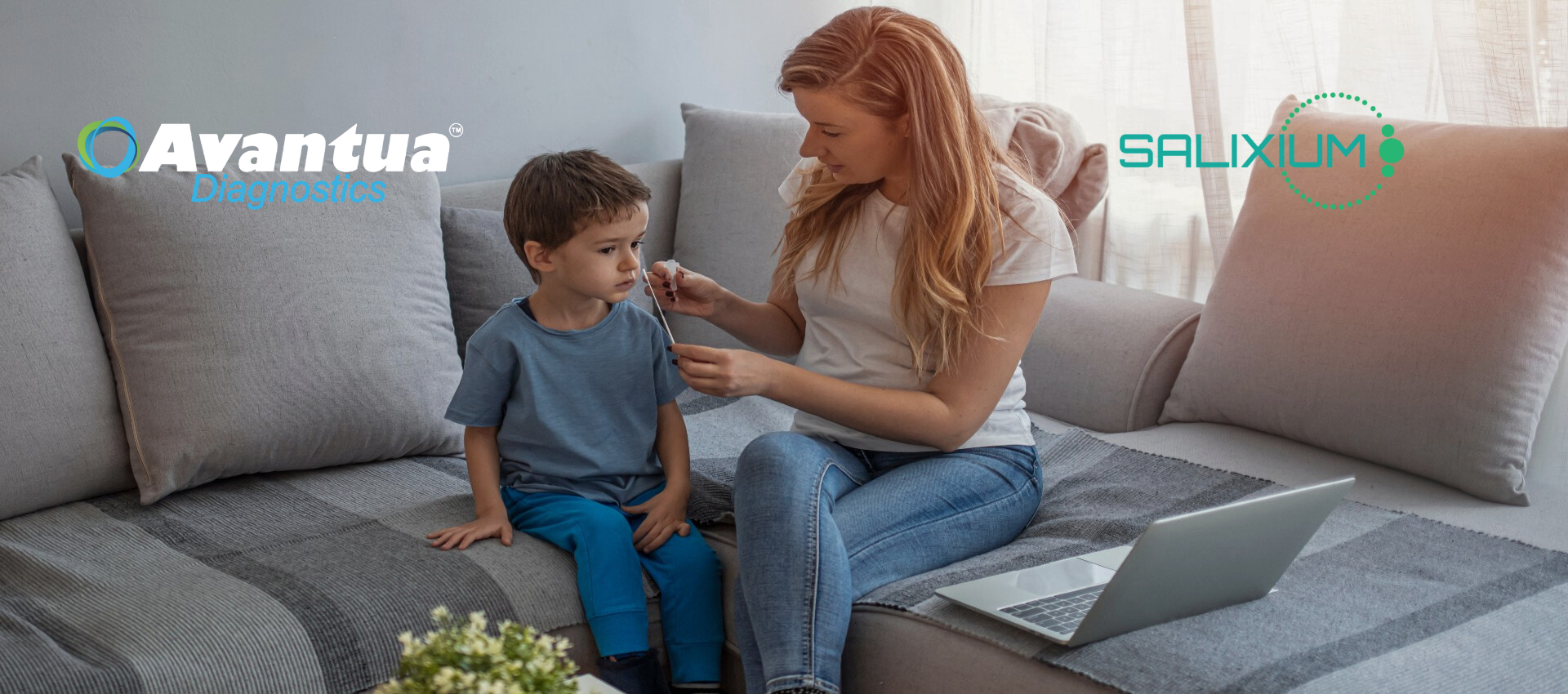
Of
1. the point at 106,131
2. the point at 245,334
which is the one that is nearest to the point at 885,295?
the point at 245,334

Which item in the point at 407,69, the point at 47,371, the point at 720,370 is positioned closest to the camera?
the point at 720,370

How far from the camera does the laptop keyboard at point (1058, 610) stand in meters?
1.23

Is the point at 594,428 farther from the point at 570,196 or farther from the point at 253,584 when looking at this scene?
the point at 253,584

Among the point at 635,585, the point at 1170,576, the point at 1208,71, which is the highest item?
the point at 1208,71

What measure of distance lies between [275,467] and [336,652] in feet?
1.70

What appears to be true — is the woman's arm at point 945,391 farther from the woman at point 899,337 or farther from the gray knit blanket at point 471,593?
the gray knit blanket at point 471,593

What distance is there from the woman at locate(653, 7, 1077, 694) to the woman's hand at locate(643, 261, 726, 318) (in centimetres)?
14

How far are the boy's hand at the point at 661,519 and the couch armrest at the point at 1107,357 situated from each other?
75 cm

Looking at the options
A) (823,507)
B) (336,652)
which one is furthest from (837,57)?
(336,652)

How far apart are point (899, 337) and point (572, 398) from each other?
16.5 inches

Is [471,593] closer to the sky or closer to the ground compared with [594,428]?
closer to the ground

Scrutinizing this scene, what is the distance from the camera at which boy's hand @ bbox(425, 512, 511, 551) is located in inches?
58.4

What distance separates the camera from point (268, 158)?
204 centimetres

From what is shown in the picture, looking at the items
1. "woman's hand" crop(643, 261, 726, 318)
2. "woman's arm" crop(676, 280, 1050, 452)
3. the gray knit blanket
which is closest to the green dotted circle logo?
the gray knit blanket
